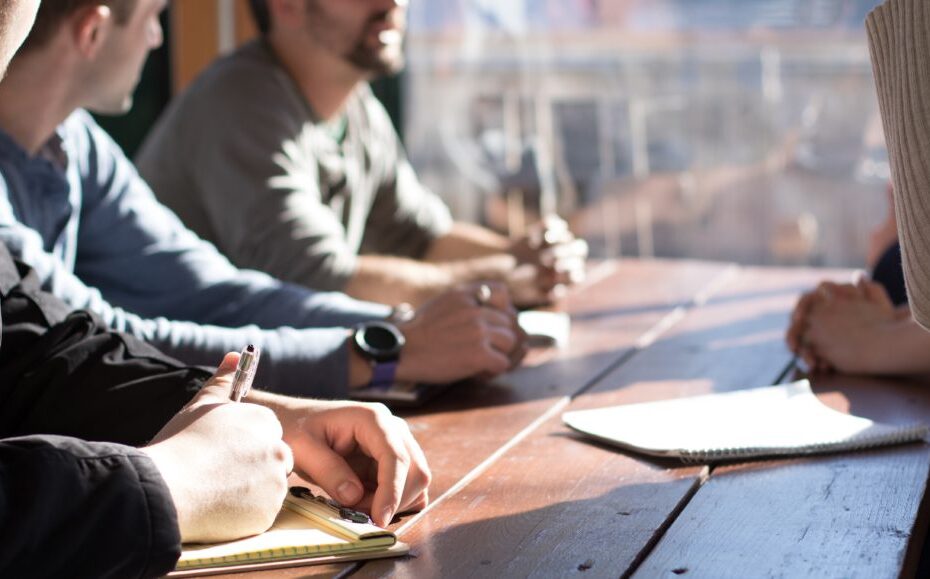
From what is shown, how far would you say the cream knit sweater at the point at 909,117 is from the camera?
0.95 m

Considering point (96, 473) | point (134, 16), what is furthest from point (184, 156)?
point (96, 473)

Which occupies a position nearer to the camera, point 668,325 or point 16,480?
point 16,480

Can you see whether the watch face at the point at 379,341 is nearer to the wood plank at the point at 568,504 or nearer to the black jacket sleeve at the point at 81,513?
the wood plank at the point at 568,504

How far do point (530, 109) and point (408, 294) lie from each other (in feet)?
9.68

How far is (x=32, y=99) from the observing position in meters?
1.54

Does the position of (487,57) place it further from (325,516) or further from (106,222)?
(325,516)

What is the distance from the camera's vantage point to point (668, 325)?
1948mm

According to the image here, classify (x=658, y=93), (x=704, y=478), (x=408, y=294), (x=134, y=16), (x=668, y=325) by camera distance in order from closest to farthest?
(x=704, y=478), (x=134, y=16), (x=668, y=325), (x=408, y=294), (x=658, y=93)

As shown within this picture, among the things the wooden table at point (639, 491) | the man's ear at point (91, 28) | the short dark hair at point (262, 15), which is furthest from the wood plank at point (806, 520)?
the short dark hair at point (262, 15)

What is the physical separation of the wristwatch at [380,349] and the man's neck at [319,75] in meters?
1.02

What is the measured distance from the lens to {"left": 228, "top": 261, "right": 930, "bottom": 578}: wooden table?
0.90 meters

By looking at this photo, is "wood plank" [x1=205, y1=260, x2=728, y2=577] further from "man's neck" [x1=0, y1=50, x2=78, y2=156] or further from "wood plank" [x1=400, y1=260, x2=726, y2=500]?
"man's neck" [x1=0, y1=50, x2=78, y2=156]

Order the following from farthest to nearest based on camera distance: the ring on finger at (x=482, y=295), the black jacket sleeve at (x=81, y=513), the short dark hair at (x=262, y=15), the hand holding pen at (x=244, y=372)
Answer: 1. the short dark hair at (x=262, y=15)
2. the ring on finger at (x=482, y=295)
3. the hand holding pen at (x=244, y=372)
4. the black jacket sleeve at (x=81, y=513)

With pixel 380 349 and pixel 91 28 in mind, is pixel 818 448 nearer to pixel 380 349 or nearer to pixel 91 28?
pixel 380 349
